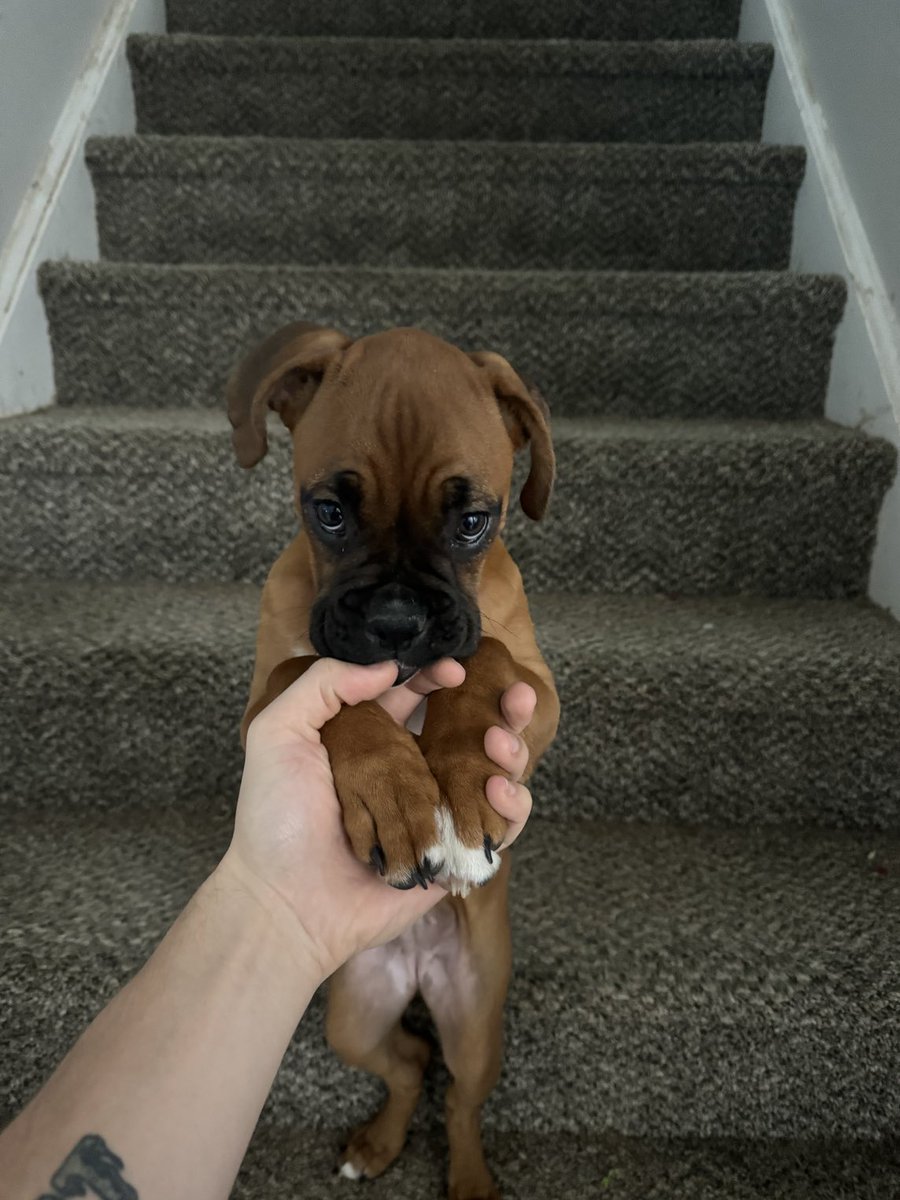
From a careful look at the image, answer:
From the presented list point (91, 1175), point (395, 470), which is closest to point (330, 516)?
point (395, 470)

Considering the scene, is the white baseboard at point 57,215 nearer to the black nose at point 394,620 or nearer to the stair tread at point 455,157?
the stair tread at point 455,157

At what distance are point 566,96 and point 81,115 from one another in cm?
158

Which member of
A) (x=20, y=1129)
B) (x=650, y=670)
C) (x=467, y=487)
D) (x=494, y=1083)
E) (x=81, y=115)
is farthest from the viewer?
(x=81, y=115)

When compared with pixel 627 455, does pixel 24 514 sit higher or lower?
lower

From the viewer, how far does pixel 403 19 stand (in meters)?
3.27

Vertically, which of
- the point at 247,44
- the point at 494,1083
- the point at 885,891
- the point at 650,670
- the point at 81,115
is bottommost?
the point at 494,1083

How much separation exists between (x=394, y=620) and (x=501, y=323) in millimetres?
1470

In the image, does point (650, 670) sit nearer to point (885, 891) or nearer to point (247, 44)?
point (885, 891)

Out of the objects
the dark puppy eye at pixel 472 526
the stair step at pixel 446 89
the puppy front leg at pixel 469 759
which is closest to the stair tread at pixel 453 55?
the stair step at pixel 446 89

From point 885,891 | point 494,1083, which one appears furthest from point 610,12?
point 494,1083

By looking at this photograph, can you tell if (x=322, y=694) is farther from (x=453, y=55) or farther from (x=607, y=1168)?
(x=453, y=55)

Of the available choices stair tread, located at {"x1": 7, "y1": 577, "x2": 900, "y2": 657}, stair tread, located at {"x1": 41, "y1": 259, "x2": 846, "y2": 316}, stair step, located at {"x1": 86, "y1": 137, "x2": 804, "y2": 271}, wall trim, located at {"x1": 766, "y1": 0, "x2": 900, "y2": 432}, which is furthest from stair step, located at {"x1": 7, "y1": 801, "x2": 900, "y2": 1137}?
stair step, located at {"x1": 86, "y1": 137, "x2": 804, "y2": 271}

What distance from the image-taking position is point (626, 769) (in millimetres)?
1849

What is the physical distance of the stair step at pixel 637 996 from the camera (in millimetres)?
1453
